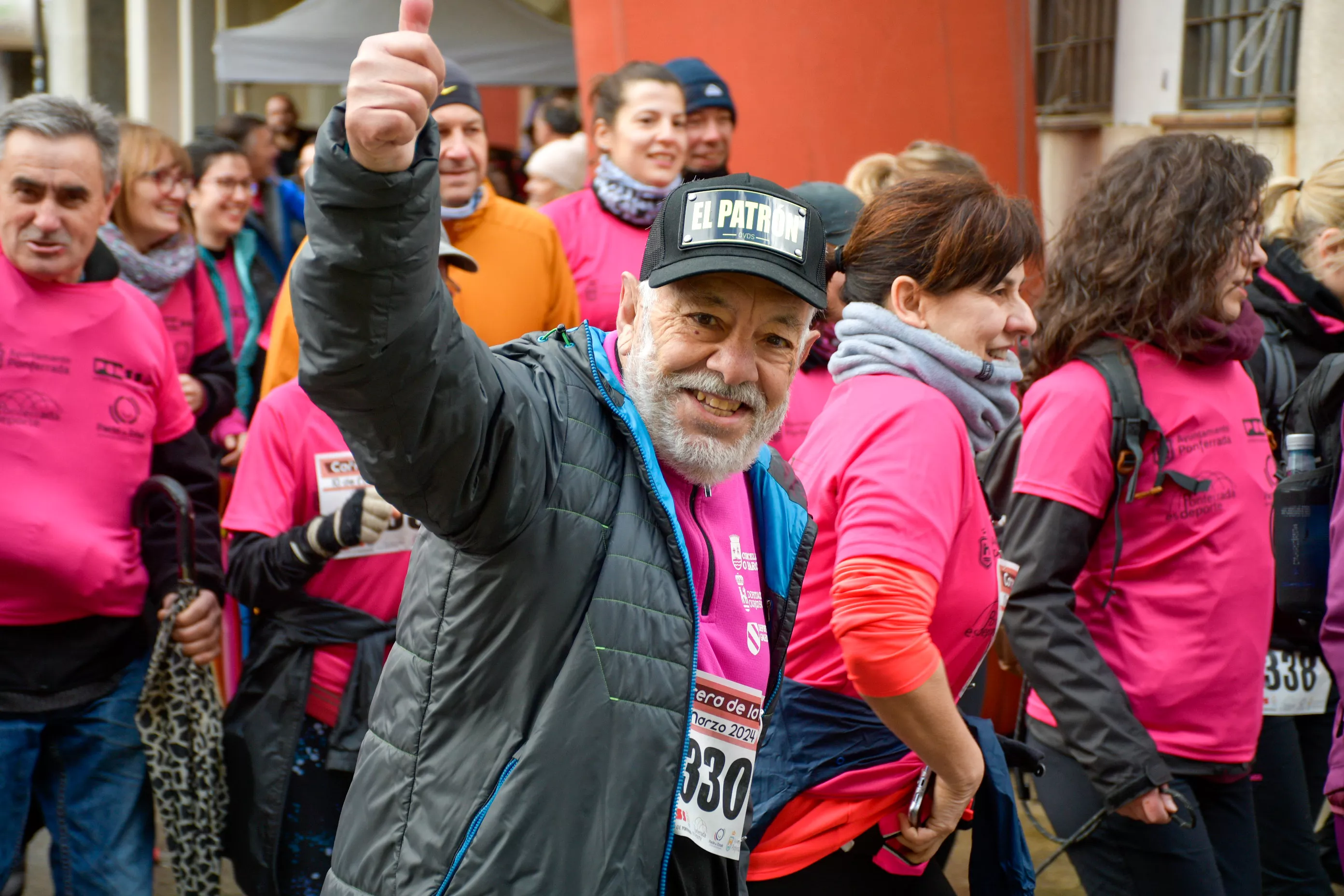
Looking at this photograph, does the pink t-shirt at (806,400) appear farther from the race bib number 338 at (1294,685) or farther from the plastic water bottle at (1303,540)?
the race bib number 338 at (1294,685)

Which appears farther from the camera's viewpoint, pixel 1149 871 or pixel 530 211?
pixel 530 211

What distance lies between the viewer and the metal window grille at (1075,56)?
11.1m

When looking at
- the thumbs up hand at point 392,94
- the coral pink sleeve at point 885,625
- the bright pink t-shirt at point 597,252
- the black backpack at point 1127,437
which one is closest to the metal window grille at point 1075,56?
the bright pink t-shirt at point 597,252

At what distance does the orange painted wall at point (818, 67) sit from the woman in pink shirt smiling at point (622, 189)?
240cm

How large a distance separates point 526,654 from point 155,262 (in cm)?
399

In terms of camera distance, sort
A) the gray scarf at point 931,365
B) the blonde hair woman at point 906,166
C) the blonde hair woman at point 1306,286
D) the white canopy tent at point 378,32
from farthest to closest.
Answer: the white canopy tent at point 378,32 → the blonde hair woman at point 906,166 → the blonde hair woman at point 1306,286 → the gray scarf at point 931,365

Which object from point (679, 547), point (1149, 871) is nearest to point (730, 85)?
point (1149, 871)

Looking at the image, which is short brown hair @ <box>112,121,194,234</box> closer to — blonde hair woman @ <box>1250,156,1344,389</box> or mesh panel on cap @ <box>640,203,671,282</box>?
mesh panel on cap @ <box>640,203,671,282</box>

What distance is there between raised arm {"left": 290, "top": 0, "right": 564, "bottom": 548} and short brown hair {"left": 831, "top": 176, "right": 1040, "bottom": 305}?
1.30m

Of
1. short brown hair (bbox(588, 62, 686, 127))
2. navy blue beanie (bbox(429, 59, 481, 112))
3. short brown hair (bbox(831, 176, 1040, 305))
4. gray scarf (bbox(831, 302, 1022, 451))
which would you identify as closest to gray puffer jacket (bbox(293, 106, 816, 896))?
gray scarf (bbox(831, 302, 1022, 451))

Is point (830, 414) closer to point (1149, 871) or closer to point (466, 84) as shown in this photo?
point (1149, 871)

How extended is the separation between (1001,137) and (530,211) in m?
4.08

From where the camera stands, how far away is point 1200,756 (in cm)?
300

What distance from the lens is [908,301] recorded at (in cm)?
271
